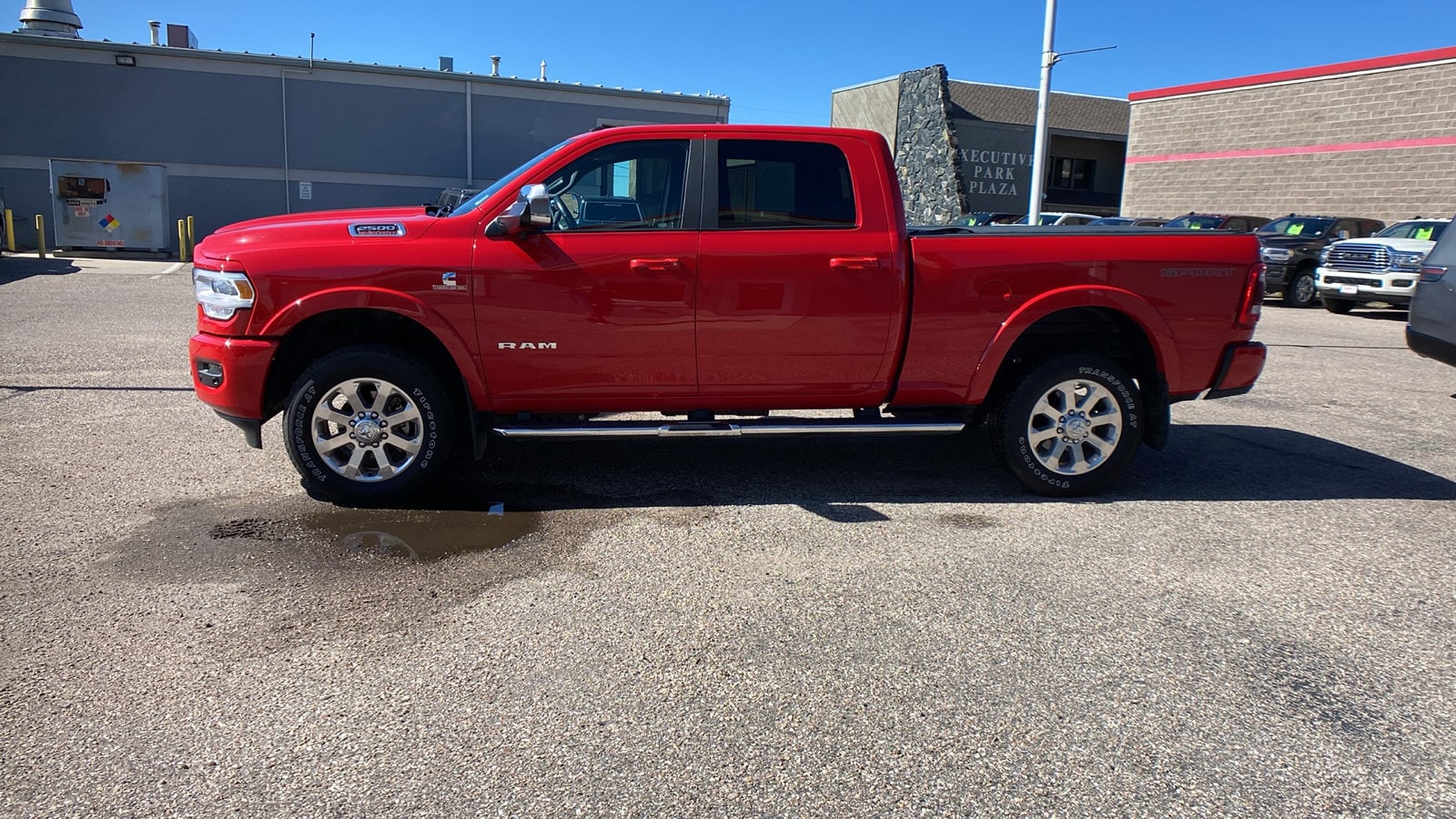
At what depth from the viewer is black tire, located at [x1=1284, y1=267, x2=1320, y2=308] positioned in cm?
1838

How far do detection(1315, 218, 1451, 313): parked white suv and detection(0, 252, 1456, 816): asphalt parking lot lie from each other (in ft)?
38.1

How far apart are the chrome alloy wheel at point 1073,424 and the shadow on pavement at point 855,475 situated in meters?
0.26

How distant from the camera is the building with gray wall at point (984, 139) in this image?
3231cm

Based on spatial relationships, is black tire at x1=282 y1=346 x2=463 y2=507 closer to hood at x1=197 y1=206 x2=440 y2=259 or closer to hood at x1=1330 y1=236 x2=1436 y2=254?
hood at x1=197 y1=206 x2=440 y2=259

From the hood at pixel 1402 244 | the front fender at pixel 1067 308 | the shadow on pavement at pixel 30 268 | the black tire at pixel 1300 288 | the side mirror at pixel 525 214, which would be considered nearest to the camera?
the side mirror at pixel 525 214

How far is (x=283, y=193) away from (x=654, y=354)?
26281mm

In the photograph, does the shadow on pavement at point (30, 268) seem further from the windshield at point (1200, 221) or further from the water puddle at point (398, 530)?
the windshield at point (1200, 221)

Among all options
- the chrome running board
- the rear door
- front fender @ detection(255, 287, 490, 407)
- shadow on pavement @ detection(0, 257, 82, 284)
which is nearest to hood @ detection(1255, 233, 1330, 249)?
the chrome running board

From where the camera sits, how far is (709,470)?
592cm

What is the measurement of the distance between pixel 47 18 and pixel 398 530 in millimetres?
32863

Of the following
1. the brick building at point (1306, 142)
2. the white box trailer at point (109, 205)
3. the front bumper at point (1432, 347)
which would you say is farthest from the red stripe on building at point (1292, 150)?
the white box trailer at point (109, 205)

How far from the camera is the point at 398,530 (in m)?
4.74

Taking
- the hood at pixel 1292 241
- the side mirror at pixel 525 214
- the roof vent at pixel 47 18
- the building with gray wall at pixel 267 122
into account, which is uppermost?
the roof vent at pixel 47 18

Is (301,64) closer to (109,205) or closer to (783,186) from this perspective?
(109,205)
